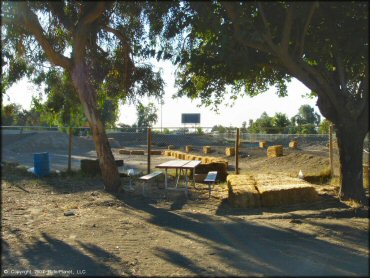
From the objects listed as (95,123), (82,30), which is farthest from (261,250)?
(82,30)

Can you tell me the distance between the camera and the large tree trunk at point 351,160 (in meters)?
8.64

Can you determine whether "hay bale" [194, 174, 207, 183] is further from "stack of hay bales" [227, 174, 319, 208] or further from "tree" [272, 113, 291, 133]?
"tree" [272, 113, 291, 133]

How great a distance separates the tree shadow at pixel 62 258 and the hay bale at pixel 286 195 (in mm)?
3971

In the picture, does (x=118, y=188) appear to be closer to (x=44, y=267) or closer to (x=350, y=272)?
(x=44, y=267)

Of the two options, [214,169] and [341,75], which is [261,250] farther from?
[214,169]

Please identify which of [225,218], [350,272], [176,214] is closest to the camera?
[350,272]

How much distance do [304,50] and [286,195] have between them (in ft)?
9.40

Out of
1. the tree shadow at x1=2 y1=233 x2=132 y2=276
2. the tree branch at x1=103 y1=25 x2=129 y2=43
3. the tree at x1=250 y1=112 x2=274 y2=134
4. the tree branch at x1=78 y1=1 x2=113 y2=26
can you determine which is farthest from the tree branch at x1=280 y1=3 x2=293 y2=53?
the tree at x1=250 y1=112 x2=274 y2=134

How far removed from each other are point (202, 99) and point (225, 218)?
4330mm

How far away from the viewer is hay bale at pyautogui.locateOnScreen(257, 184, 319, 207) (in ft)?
30.2

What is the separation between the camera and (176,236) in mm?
7023

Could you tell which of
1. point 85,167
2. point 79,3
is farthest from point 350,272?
point 85,167

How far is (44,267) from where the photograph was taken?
5715mm

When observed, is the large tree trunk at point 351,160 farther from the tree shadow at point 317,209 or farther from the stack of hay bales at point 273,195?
the stack of hay bales at point 273,195
